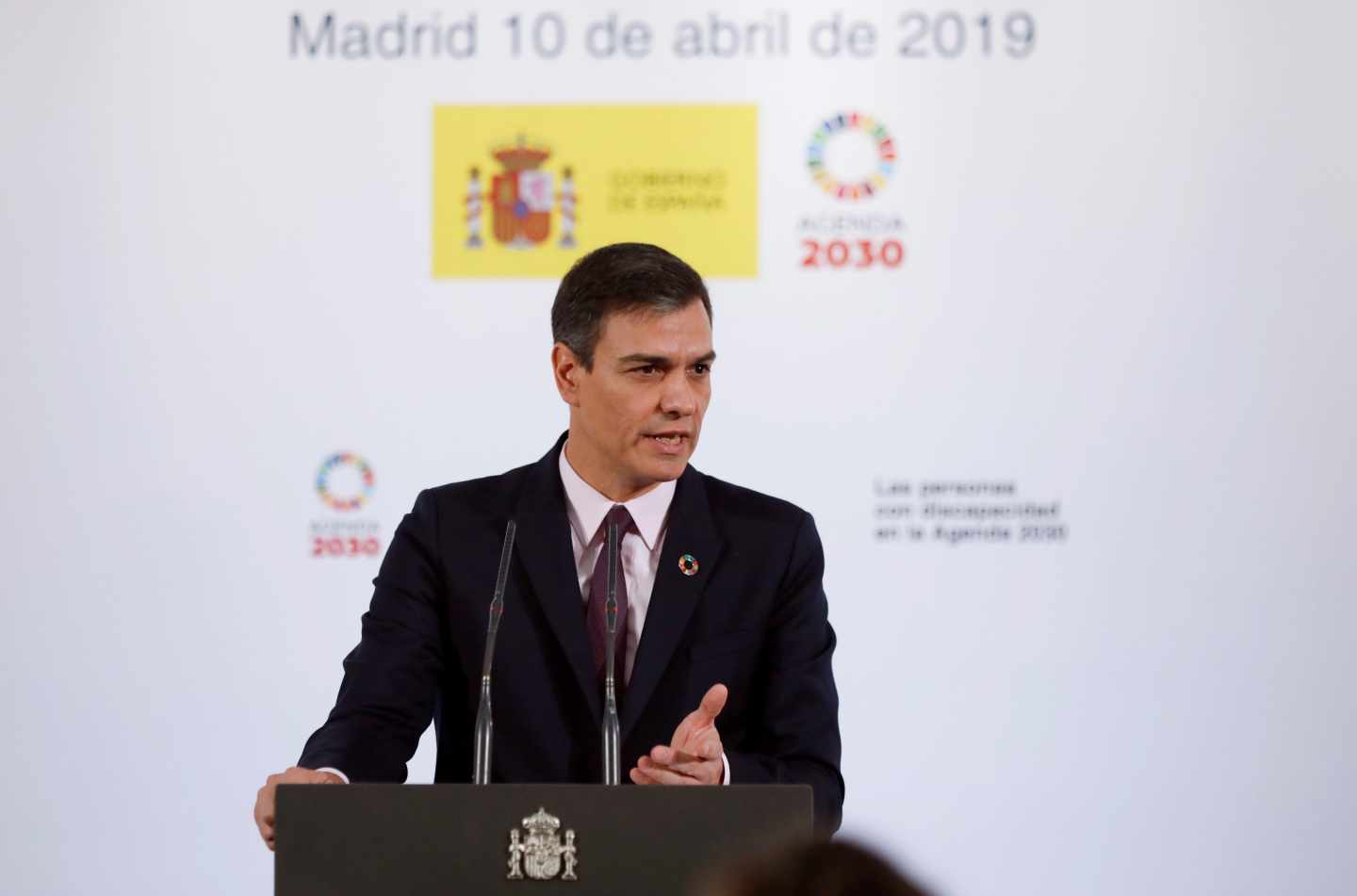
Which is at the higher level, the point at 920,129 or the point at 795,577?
the point at 920,129

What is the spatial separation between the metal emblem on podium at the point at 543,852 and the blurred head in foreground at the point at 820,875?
43.0 inches

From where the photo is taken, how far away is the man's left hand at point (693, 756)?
2.44m

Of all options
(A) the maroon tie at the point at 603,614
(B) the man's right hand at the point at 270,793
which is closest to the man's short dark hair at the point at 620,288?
(A) the maroon tie at the point at 603,614

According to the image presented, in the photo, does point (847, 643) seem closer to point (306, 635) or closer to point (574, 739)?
point (306, 635)

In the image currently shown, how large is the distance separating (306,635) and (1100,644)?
2056 millimetres

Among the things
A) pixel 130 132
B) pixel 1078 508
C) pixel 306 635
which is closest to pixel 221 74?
pixel 130 132

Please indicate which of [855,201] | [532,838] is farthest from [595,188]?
[532,838]

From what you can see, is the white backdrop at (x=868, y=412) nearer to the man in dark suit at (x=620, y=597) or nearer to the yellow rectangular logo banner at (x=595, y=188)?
the yellow rectangular logo banner at (x=595, y=188)

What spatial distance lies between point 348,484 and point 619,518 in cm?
163

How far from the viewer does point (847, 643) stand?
4.49 meters

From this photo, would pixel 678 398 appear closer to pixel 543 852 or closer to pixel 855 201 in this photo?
pixel 543 852

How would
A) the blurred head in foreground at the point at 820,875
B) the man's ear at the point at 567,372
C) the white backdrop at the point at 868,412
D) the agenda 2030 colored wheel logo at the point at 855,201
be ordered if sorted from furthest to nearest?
the agenda 2030 colored wheel logo at the point at 855,201, the white backdrop at the point at 868,412, the man's ear at the point at 567,372, the blurred head in foreground at the point at 820,875

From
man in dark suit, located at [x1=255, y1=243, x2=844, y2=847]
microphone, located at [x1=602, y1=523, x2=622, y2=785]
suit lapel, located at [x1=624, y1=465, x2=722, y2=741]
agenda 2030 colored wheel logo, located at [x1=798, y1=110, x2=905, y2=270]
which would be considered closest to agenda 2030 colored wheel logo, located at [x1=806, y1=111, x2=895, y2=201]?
agenda 2030 colored wheel logo, located at [x1=798, y1=110, x2=905, y2=270]

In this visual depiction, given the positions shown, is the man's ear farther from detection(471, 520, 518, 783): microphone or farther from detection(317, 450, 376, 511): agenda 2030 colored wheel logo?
detection(317, 450, 376, 511): agenda 2030 colored wheel logo
